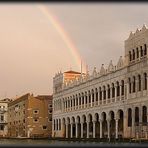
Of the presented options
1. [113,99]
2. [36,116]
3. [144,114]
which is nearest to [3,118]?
[36,116]

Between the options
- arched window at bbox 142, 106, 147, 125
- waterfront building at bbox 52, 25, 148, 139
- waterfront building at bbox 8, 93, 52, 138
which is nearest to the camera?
arched window at bbox 142, 106, 147, 125

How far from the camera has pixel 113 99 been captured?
141 ft

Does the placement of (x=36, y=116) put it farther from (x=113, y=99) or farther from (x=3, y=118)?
(x=113, y=99)

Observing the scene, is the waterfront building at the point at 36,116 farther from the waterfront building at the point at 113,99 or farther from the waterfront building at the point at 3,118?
the waterfront building at the point at 3,118

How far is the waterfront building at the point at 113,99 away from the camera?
3631 centimetres

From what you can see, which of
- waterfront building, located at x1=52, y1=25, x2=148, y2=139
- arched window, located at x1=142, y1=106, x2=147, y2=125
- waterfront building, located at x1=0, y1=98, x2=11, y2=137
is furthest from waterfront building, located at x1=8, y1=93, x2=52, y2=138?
arched window, located at x1=142, y1=106, x2=147, y2=125

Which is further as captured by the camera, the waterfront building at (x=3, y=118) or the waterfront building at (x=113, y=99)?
the waterfront building at (x=3, y=118)

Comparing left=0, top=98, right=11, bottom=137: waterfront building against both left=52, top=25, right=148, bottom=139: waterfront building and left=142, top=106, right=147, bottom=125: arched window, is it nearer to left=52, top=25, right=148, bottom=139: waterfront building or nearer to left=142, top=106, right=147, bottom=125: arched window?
left=52, top=25, right=148, bottom=139: waterfront building

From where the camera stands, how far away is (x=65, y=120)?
6212 cm

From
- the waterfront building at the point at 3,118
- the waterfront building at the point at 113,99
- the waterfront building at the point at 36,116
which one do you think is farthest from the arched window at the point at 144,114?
the waterfront building at the point at 3,118

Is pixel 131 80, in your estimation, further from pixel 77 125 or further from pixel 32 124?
pixel 32 124

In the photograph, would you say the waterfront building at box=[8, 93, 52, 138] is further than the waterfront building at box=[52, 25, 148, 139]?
Yes

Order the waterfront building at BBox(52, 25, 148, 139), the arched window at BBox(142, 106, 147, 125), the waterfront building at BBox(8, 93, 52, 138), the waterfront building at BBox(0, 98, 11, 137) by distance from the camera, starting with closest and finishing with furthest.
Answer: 1. the arched window at BBox(142, 106, 147, 125)
2. the waterfront building at BBox(52, 25, 148, 139)
3. the waterfront building at BBox(8, 93, 52, 138)
4. the waterfront building at BBox(0, 98, 11, 137)

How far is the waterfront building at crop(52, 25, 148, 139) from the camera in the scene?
119ft
